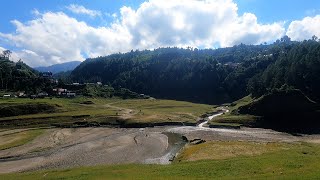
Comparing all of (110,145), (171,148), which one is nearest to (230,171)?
(171,148)

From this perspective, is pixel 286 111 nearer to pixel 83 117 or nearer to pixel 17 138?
pixel 83 117

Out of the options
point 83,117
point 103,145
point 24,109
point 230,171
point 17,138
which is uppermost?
point 24,109

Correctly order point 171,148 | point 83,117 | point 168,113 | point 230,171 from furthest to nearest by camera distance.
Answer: point 168,113 → point 83,117 → point 171,148 → point 230,171

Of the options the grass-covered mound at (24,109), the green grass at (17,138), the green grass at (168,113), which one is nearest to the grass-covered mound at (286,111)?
the green grass at (168,113)

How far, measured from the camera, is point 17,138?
99250mm

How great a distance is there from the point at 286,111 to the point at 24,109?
91.5 meters

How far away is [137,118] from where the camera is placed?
132750 millimetres

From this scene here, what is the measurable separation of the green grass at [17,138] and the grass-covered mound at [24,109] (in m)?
30.9

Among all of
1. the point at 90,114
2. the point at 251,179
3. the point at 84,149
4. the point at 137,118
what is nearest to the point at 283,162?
the point at 251,179

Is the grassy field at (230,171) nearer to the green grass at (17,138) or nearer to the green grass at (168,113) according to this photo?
the green grass at (17,138)

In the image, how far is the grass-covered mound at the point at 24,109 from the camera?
140 metres

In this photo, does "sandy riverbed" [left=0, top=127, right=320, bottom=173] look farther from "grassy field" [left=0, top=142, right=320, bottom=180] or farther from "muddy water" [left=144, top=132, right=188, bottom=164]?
"grassy field" [left=0, top=142, right=320, bottom=180]

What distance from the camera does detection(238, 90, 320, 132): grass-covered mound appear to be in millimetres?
121625

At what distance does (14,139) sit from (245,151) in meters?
58.2
